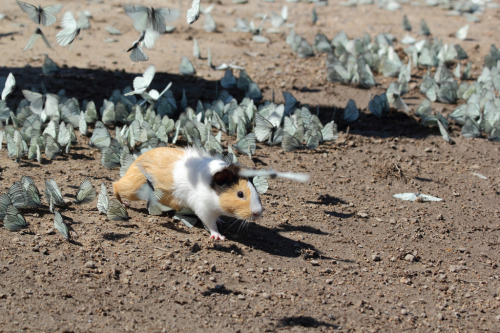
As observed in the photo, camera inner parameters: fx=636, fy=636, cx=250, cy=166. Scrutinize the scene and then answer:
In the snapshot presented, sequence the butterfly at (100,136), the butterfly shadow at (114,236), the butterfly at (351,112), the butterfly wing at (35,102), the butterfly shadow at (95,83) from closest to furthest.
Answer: the butterfly shadow at (114,236) < the butterfly at (100,136) < the butterfly wing at (35,102) < the butterfly at (351,112) < the butterfly shadow at (95,83)

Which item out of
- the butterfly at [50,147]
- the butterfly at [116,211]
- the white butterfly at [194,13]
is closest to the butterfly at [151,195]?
the butterfly at [116,211]

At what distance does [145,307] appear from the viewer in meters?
3.26

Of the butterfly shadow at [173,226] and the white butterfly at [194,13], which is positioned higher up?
the white butterfly at [194,13]

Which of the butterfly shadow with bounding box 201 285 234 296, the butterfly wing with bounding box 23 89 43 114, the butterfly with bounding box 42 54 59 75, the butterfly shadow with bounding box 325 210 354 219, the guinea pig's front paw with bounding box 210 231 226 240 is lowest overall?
the butterfly shadow with bounding box 325 210 354 219

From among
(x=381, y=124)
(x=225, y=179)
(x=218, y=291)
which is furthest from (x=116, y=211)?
(x=381, y=124)

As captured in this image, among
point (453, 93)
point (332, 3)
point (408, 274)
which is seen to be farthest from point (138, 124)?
point (332, 3)

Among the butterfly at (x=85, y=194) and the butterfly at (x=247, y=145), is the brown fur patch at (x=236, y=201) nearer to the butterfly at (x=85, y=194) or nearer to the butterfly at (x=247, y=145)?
the butterfly at (x=85, y=194)

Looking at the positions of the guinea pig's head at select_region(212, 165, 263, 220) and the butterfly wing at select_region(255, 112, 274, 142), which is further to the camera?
the butterfly wing at select_region(255, 112, 274, 142)

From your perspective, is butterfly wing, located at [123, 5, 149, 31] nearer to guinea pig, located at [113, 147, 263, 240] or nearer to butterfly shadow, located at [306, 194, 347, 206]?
guinea pig, located at [113, 147, 263, 240]

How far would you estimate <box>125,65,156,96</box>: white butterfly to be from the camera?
5236 millimetres

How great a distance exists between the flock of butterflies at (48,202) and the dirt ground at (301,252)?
62mm

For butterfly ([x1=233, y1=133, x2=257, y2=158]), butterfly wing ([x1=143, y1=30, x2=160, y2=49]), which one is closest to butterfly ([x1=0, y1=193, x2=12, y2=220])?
butterfly wing ([x1=143, y1=30, x2=160, y2=49])

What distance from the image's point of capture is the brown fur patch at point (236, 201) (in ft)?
12.3

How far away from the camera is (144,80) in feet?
17.5
